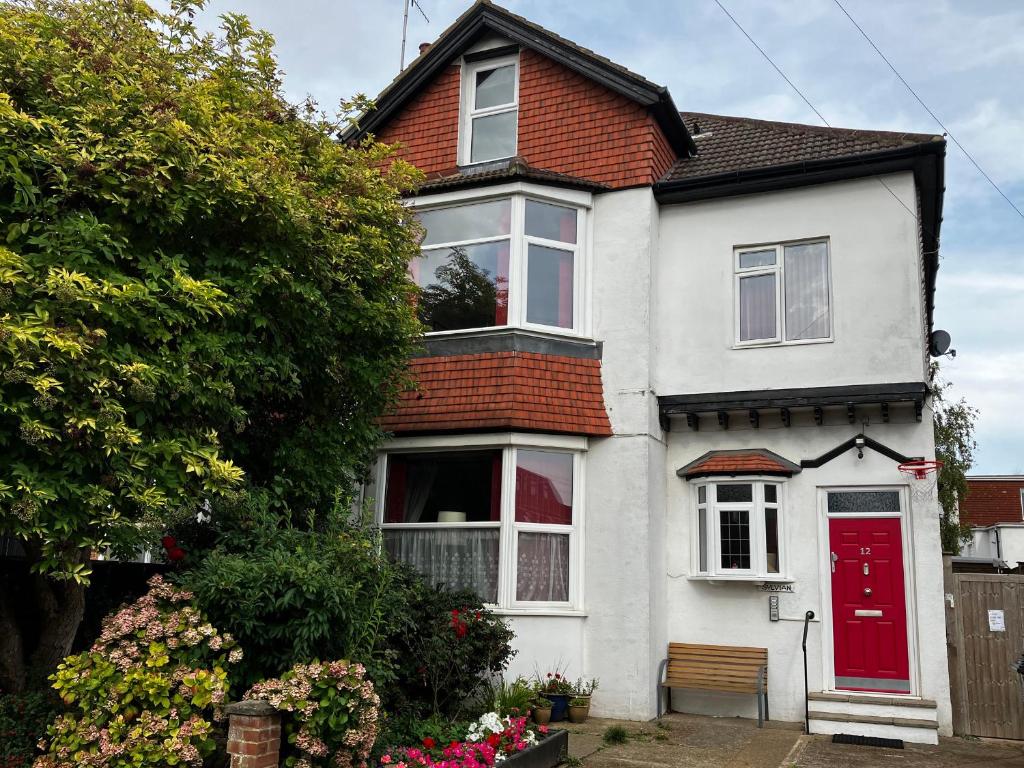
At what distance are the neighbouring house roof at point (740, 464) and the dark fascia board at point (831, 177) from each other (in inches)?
140

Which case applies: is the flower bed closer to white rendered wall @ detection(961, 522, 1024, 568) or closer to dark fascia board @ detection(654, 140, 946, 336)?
dark fascia board @ detection(654, 140, 946, 336)

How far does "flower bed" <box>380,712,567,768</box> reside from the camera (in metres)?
6.59

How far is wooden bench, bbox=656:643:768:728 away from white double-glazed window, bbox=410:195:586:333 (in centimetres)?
441

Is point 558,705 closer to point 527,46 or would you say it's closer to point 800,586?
point 800,586

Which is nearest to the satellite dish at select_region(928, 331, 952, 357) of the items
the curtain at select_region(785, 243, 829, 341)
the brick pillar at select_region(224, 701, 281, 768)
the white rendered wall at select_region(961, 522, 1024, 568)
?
the curtain at select_region(785, 243, 829, 341)

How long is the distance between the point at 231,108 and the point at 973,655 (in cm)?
1024

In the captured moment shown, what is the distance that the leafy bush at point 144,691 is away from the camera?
584 cm

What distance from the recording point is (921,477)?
10.1 meters

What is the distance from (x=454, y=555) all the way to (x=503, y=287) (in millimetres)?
3581

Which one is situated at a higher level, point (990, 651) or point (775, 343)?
point (775, 343)

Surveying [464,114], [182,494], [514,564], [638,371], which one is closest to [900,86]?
[638,371]

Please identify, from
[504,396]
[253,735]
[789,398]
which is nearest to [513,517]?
[504,396]

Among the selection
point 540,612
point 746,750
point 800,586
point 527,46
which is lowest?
point 746,750

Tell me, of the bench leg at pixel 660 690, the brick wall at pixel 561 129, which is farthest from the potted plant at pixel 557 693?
the brick wall at pixel 561 129
